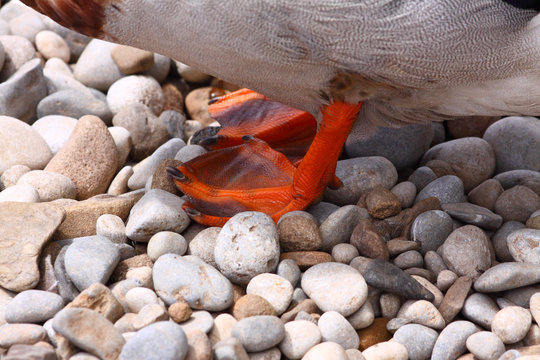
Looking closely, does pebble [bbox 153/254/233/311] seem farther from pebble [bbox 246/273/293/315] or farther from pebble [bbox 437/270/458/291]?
pebble [bbox 437/270/458/291]

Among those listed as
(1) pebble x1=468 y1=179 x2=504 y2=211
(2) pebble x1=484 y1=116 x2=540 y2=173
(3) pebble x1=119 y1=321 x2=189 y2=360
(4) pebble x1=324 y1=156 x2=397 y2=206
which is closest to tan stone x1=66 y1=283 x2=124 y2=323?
(3) pebble x1=119 y1=321 x2=189 y2=360

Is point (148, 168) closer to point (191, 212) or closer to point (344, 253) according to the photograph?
point (191, 212)

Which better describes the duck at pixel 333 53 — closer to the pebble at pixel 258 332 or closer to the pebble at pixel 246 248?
the pebble at pixel 246 248

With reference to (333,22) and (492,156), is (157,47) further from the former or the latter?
(492,156)

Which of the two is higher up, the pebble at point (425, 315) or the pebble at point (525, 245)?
the pebble at point (525, 245)

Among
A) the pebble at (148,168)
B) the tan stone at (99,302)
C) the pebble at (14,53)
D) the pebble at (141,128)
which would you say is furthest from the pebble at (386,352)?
the pebble at (14,53)

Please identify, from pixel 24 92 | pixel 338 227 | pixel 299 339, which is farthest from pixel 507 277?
pixel 24 92
